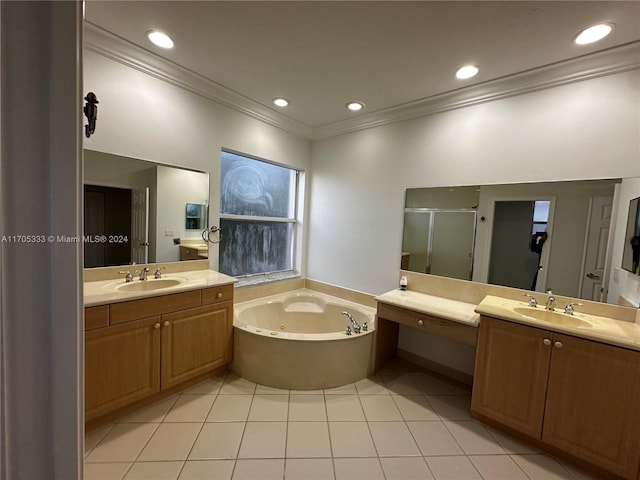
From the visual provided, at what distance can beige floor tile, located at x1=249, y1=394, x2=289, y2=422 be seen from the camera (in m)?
1.95

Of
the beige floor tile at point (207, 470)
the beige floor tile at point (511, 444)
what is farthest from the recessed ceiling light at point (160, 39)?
the beige floor tile at point (511, 444)

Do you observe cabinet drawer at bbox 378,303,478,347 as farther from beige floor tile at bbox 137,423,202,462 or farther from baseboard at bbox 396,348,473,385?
beige floor tile at bbox 137,423,202,462

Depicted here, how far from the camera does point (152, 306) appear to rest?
1892mm

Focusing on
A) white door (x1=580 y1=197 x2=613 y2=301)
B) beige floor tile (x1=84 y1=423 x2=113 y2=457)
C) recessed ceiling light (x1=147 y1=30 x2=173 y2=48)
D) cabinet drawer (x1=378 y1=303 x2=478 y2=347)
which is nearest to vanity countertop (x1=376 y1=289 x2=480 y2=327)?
cabinet drawer (x1=378 y1=303 x2=478 y2=347)

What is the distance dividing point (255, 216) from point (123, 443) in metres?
2.18

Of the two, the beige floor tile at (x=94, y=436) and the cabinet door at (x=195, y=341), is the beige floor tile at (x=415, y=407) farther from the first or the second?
the beige floor tile at (x=94, y=436)

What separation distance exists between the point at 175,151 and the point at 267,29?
1246 millimetres

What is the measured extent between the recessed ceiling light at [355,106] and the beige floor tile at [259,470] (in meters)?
2.81

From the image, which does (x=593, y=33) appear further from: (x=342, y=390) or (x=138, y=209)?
(x=138, y=209)

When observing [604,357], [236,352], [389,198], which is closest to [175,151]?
[236,352]

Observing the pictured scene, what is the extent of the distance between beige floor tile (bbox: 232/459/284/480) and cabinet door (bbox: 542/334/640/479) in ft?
5.23

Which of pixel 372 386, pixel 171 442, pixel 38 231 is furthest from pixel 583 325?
pixel 171 442

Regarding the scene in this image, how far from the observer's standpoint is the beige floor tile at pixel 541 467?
62.7 inches

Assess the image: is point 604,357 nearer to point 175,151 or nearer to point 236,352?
point 236,352
